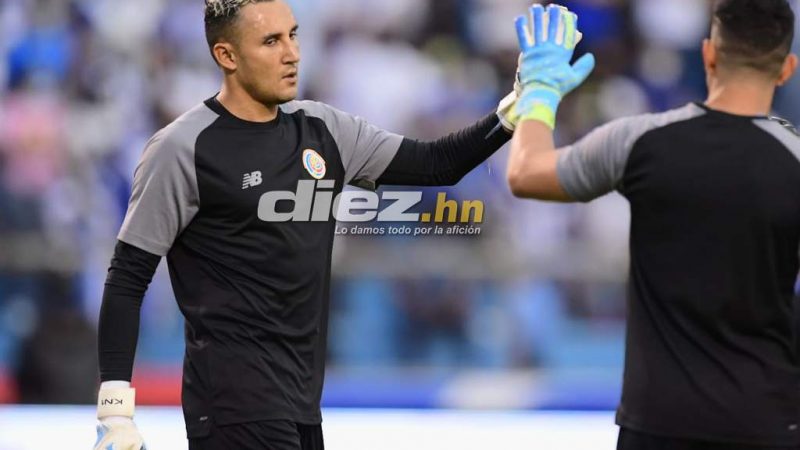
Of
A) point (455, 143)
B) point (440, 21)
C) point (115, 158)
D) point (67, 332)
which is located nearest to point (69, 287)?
point (67, 332)

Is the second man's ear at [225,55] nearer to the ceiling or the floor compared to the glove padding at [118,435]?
nearer to the ceiling

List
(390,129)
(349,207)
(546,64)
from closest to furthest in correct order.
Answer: (546,64), (349,207), (390,129)

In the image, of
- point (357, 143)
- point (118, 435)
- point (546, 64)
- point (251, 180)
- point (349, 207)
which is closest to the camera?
point (546, 64)

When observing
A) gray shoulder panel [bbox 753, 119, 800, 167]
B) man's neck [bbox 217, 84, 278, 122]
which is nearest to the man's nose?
man's neck [bbox 217, 84, 278, 122]

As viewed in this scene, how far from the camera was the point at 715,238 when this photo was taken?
278 centimetres

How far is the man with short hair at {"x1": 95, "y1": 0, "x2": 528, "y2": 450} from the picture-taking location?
3490 millimetres

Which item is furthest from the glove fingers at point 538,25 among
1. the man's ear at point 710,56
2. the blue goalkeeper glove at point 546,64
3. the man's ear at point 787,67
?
the man's ear at point 787,67

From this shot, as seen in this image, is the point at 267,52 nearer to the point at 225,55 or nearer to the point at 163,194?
the point at 225,55

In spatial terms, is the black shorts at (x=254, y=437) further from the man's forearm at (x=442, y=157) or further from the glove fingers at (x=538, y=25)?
the glove fingers at (x=538, y=25)

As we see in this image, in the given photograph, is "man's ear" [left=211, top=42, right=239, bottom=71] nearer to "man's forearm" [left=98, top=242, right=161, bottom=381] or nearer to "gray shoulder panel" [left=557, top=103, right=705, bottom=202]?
"man's forearm" [left=98, top=242, right=161, bottom=381]

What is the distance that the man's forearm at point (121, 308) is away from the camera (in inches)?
139

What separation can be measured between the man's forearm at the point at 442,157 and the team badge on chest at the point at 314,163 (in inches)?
10.9

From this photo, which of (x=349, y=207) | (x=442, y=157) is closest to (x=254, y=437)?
(x=442, y=157)

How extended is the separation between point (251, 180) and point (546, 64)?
0.93m
